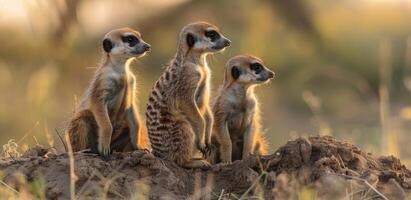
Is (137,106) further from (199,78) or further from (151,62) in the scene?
(151,62)

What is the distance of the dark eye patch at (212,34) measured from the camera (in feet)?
21.4

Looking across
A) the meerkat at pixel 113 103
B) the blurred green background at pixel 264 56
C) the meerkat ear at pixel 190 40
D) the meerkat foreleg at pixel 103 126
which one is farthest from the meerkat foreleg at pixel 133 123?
the blurred green background at pixel 264 56

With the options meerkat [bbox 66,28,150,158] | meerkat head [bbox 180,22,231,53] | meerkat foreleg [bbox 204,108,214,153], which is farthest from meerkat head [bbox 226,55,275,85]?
meerkat [bbox 66,28,150,158]

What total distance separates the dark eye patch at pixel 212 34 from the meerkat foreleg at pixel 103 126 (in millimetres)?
737

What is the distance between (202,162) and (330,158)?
0.71 meters

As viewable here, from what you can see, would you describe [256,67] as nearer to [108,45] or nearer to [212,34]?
[212,34]

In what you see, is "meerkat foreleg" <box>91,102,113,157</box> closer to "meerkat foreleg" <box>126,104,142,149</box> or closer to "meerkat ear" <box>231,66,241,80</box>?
"meerkat foreleg" <box>126,104,142,149</box>

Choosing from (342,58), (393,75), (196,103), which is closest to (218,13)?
(342,58)

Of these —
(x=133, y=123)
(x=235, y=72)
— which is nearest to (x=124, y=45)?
(x=133, y=123)

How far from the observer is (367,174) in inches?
230

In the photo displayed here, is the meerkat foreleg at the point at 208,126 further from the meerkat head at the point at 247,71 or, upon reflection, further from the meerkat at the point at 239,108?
the meerkat head at the point at 247,71

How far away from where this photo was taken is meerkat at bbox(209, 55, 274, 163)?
6609 mm

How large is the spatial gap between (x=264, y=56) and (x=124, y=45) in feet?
30.8

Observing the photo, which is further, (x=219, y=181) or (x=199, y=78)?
(x=199, y=78)
